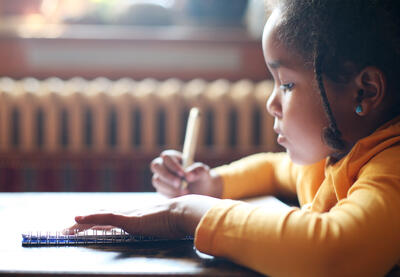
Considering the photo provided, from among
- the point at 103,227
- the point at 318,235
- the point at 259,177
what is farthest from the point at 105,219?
the point at 259,177

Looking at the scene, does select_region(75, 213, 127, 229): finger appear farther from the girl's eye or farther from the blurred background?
the blurred background

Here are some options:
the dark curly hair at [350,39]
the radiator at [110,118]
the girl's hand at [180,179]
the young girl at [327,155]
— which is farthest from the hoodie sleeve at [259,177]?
the radiator at [110,118]

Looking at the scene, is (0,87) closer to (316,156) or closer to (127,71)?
(127,71)

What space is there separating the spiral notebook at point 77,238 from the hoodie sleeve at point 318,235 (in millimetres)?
84

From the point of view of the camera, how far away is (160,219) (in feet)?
1.73

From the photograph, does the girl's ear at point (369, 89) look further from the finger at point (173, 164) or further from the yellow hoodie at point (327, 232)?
the finger at point (173, 164)

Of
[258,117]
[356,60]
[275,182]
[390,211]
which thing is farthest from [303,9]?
[258,117]

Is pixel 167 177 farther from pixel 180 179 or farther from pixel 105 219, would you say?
pixel 105 219

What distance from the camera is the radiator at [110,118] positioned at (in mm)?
1653

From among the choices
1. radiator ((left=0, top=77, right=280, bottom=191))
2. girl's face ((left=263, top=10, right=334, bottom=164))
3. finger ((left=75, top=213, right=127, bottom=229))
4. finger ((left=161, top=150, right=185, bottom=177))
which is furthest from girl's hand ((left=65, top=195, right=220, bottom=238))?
radiator ((left=0, top=77, right=280, bottom=191))

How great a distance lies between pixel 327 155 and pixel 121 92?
3.76ft

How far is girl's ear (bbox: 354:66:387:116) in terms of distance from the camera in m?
0.53

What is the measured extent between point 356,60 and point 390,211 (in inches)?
6.9

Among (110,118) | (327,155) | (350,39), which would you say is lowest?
(110,118)
